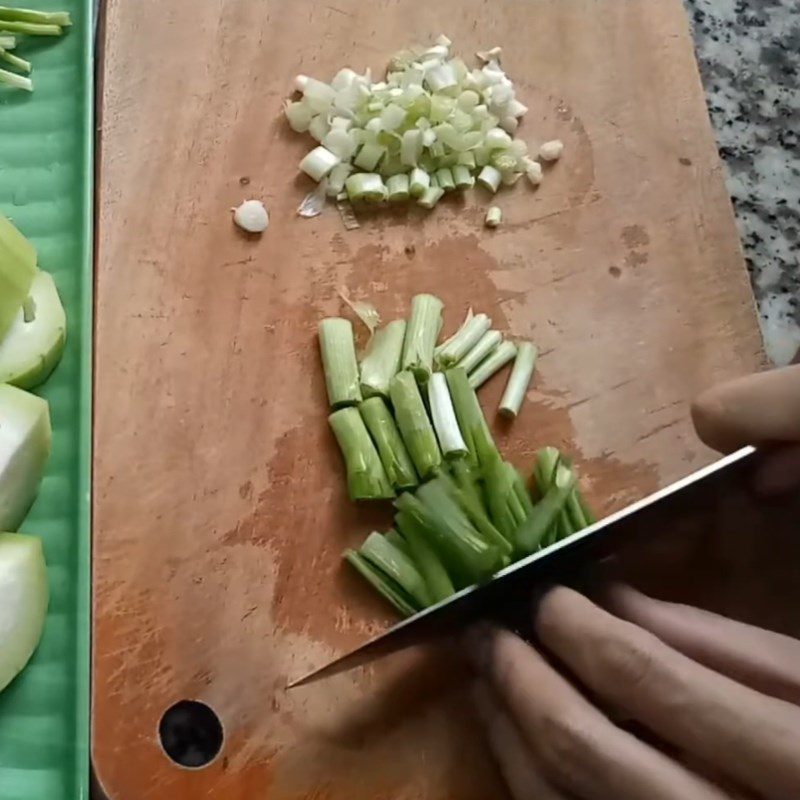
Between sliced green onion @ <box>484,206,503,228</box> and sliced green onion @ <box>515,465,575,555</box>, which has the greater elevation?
sliced green onion @ <box>484,206,503,228</box>

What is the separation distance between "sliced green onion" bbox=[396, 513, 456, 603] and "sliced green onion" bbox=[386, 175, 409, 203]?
0.43 metres

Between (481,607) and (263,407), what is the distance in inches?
13.3

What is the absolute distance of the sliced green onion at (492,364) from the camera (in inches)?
49.6

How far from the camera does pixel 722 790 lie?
836 mm

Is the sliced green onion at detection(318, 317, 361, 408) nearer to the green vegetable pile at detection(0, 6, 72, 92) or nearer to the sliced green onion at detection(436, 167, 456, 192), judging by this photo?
the sliced green onion at detection(436, 167, 456, 192)

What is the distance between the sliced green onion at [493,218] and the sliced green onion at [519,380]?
0.57 feet

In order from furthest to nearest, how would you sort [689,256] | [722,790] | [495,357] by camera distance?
[689,256] → [495,357] → [722,790]

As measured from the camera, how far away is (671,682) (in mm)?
875

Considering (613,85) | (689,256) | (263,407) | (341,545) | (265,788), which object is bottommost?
(265,788)

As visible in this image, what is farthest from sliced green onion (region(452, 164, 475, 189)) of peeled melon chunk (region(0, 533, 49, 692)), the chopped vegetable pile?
peeled melon chunk (region(0, 533, 49, 692))

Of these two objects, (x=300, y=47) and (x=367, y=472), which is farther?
(x=300, y=47)

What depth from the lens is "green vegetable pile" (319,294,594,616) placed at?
3.67 feet

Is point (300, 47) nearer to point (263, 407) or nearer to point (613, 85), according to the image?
point (613, 85)

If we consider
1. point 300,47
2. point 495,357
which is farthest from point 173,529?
point 300,47
